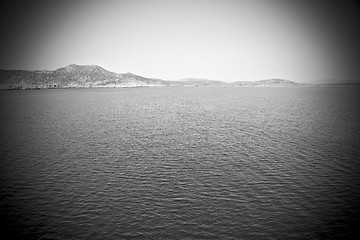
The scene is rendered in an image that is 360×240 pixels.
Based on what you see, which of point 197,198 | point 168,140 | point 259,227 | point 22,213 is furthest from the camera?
point 168,140

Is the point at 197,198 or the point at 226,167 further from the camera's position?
the point at 226,167

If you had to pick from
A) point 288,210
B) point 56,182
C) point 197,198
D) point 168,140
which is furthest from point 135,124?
point 288,210

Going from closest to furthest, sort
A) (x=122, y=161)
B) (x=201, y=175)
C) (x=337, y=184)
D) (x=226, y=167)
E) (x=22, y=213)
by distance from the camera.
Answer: (x=22, y=213), (x=337, y=184), (x=201, y=175), (x=226, y=167), (x=122, y=161)

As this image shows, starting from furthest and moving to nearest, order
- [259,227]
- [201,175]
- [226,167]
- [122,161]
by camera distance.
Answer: [122,161] < [226,167] < [201,175] < [259,227]

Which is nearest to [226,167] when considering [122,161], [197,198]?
[197,198]

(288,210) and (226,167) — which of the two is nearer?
(288,210)

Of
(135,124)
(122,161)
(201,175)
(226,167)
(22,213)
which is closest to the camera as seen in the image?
(22,213)

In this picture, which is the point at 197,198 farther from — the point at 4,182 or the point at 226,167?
the point at 4,182

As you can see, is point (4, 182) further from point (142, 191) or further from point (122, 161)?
point (142, 191)
